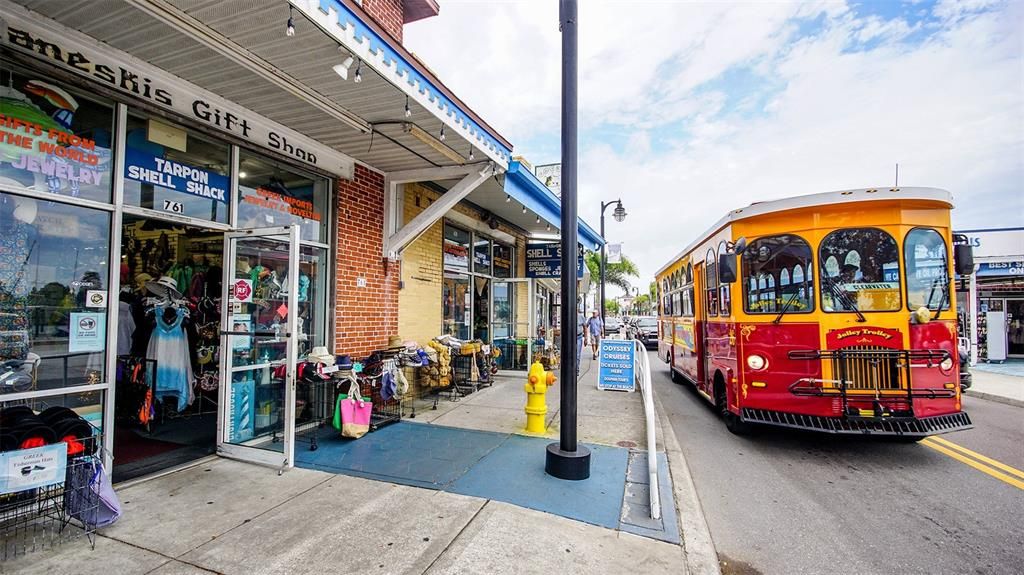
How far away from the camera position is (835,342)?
5.16m

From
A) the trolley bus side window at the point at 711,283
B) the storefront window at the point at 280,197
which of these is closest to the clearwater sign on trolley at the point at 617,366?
the trolley bus side window at the point at 711,283

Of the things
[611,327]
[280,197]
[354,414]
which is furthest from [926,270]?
[611,327]

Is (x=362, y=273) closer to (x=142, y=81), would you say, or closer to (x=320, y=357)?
(x=320, y=357)

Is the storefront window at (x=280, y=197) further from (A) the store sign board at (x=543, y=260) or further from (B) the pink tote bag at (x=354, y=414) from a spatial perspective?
(A) the store sign board at (x=543, y=260)

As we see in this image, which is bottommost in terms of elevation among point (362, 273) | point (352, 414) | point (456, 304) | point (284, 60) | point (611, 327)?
point (611, 327)

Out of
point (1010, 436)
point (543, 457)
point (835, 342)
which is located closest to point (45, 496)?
point (543, 457)

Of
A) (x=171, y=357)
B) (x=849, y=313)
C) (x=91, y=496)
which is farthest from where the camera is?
(x=171, y=357)

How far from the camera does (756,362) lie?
551 centimetres

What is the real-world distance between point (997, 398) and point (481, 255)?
10.8 metres

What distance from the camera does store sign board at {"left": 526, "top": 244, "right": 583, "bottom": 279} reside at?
11.8 m

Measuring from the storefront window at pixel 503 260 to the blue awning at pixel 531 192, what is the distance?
1841mm

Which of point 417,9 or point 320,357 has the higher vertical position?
point 417,9

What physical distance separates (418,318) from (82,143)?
16.3ft

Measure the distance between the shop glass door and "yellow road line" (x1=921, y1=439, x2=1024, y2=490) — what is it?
285 inches
